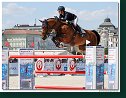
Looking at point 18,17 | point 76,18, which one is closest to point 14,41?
point 18,17

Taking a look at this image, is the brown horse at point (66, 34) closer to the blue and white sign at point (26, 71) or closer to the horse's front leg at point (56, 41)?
the horse's front leg at point (56, 41)

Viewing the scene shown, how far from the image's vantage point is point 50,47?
12117 millimetres

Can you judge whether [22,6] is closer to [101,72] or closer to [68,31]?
[68,31]

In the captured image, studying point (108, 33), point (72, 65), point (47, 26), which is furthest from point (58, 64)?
point (108, 33)

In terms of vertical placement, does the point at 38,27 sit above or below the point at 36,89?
above

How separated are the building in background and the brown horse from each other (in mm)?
101

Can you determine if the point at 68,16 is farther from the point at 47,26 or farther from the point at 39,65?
the point at 39,65

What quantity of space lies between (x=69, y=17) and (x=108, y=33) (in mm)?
784

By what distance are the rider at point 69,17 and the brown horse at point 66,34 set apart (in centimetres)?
8

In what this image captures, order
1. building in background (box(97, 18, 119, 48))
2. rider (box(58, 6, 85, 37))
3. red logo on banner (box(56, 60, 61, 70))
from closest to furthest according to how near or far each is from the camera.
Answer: building in background (box(97, 18, 119, 48)) < rider (box(58, 6, 85, 37)) < red logo on banner (box(56, 60, 61, 70))

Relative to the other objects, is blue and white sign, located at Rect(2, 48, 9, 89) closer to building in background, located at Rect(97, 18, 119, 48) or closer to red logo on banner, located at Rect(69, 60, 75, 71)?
red logo on banner, located at Rect(69, 60, 75, 71)

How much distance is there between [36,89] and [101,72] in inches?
48.6

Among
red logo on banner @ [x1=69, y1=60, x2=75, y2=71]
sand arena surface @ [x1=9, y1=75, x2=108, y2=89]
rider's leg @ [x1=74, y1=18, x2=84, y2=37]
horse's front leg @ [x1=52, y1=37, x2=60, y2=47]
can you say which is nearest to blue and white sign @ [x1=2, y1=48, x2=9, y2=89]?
sand arena surface @ [x1=9, y1=75, x2=108, y2=89]

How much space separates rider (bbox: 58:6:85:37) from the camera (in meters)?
12.0
